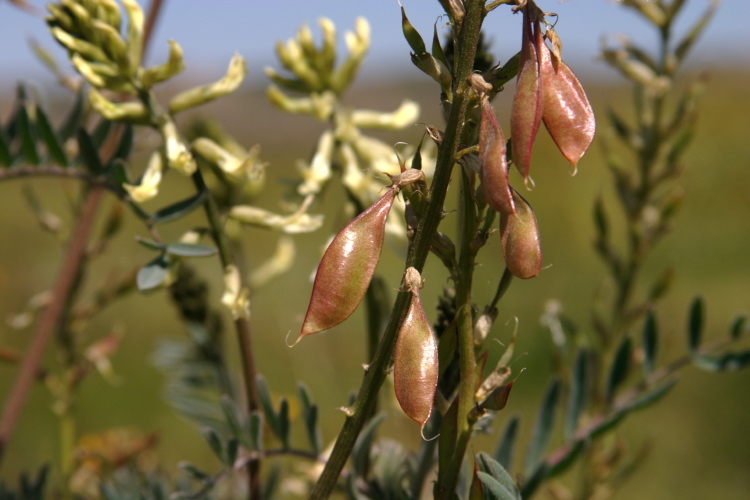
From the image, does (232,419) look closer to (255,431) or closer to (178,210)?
(255,431)

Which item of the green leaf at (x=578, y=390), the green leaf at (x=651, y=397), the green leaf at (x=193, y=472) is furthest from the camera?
the green leaf at (x=578, y=390)

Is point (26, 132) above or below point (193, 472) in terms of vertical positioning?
above

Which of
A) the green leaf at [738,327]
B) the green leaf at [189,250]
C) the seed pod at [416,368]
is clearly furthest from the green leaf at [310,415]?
the green leaf at [738,327]

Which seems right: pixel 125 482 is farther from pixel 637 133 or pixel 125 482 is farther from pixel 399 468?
pixel 637 133

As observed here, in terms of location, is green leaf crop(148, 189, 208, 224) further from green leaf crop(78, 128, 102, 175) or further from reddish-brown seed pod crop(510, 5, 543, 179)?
reddish-brown seed pod crop(510, 5, 543, 179)

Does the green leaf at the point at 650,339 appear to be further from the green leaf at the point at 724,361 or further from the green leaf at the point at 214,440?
the green leaf at the point at 214,440

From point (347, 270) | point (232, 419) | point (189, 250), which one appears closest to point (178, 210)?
point (189, 250)
